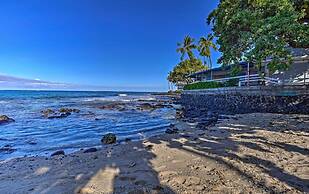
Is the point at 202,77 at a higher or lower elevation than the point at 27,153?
higher

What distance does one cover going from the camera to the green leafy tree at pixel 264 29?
27.3 feet

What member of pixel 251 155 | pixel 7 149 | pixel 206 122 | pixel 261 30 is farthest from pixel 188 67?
pixel 251 155

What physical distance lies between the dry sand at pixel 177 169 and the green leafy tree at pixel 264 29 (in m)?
3.23

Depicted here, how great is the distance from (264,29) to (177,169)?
6559mm


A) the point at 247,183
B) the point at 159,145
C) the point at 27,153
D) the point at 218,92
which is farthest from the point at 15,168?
the point at 218,92

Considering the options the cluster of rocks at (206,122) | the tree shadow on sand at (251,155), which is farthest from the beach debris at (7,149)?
the cluster of rocks at (206,122)

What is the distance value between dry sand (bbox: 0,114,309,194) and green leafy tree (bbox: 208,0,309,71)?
323 cm

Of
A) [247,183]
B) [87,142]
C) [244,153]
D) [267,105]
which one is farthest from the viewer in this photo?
[267,105]

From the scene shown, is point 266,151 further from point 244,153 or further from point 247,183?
point 247,183

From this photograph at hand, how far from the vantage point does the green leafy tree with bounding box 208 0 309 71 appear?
8.32 metres

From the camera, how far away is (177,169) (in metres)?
5.11

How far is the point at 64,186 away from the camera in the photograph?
14.8 ft

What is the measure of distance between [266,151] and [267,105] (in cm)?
1122

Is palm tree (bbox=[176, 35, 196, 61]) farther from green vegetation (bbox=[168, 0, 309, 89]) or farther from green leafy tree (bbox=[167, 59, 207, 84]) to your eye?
green vegetation (bbox=[168, 0, 309, 89])
